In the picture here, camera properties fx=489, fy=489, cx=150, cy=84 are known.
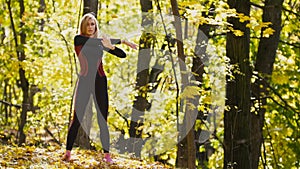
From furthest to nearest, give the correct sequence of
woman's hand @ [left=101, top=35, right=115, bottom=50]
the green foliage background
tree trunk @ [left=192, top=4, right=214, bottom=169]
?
the green foliage background < tree trunk @ [left=192, top=4, right=214, bottom=169] < woman's hand @ [left=101, top=35, right=115, bottom=50]

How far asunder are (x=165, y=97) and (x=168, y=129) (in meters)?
0.68

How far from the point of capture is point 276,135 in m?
12.6

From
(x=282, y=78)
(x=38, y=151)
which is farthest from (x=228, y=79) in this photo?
(x=38, y=151)

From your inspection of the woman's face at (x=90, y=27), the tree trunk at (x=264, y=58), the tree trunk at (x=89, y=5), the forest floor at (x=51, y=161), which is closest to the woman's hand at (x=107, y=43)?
the woman's face at (x=90, y=27)

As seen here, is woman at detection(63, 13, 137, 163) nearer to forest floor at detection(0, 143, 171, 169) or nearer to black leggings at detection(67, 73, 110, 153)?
black leggings at detection(67, 73, 110, 153)

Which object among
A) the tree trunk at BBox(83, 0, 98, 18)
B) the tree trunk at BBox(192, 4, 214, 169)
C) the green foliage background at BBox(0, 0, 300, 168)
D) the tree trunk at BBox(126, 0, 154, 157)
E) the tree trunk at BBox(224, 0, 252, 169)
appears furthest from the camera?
the tree trunk at BBox(126, 0, 154, 157)

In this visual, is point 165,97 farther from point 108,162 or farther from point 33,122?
point 108,162

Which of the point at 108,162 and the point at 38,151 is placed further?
the point at 38,151

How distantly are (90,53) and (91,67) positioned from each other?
162mm

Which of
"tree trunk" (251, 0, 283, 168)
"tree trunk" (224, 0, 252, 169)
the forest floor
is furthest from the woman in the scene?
"tree trunk" (251, 0, 283, 168)

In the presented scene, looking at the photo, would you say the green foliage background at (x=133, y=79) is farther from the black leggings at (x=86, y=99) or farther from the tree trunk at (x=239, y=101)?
the black leggings at (x=86, y=99)

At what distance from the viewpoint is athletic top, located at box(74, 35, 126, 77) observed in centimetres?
541

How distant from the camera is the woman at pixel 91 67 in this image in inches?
213

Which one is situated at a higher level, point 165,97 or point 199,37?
point 199,37
